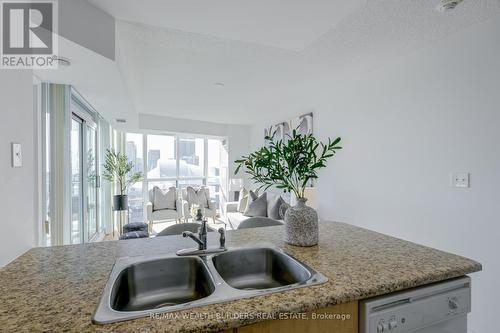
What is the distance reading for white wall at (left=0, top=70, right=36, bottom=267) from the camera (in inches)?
39.4

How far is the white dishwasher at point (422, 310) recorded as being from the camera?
866 millimetres

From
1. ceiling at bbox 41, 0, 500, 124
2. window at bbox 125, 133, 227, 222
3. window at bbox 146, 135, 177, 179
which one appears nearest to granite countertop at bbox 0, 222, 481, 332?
ceiling at bbox 41, 0, 500, 124

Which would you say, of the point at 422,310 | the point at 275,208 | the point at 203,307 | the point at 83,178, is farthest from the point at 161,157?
the point at 422,310

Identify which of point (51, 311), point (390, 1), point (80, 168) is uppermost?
point (390, 1)

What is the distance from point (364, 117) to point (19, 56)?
286 centimetres

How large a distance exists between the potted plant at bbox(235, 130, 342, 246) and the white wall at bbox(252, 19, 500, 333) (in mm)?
1365

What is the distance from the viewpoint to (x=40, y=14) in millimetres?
1272

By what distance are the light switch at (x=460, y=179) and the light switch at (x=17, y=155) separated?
275 centimetres

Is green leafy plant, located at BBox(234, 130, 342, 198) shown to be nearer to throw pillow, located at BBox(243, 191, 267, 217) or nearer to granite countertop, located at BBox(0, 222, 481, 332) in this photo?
granite countertop, located at BBox(0, 222, 481, 332)

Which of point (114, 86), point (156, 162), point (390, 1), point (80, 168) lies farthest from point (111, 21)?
point (156, 162)

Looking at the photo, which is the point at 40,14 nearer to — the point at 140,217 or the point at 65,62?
the point at 65,62

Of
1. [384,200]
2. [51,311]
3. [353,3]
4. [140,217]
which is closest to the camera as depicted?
[51,311]

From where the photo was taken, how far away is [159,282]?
1.10 m

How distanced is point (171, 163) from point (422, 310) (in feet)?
20.3
